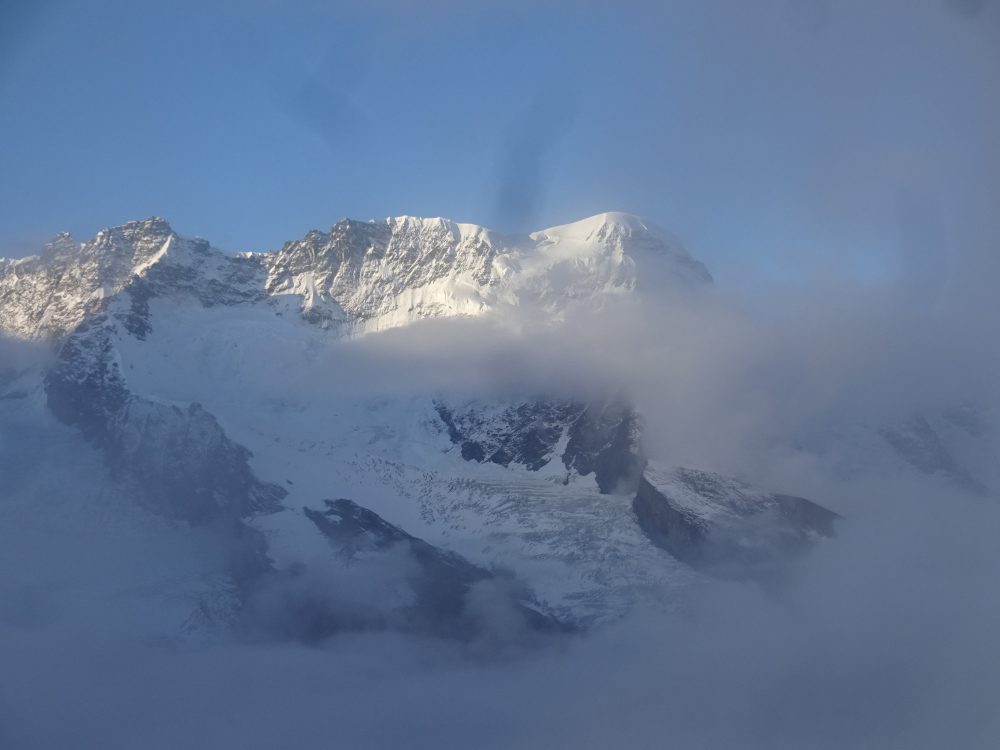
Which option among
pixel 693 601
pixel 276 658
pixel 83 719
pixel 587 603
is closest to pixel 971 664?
pixel 693 601

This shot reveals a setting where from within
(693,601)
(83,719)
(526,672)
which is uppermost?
(693,601)

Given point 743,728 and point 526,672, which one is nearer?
point 743,728

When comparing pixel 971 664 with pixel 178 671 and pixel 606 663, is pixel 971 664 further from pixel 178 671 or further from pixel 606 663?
pixel 178 671

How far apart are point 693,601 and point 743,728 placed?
873 inches

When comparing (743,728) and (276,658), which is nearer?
(743,728)

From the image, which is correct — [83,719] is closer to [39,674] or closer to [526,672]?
[39,674]

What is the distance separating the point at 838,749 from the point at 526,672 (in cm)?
4271

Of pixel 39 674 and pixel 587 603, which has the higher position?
pixel 587 603

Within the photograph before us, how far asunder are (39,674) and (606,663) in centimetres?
7259

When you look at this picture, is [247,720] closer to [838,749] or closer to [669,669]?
[669,669]

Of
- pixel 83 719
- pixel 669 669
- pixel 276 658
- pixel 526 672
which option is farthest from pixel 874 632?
pixel 83 719

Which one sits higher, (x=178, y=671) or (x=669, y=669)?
(x=669, y=669)

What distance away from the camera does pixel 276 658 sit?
198 m

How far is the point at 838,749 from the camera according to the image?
176 meters
